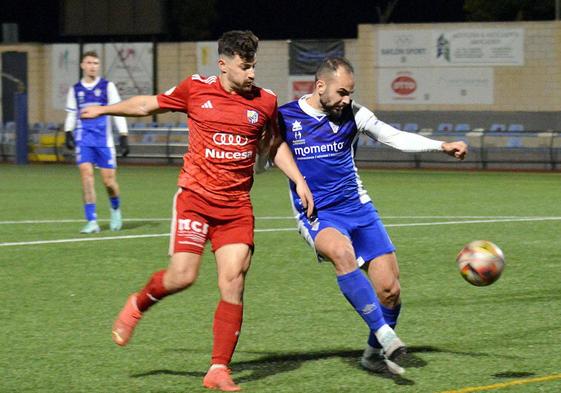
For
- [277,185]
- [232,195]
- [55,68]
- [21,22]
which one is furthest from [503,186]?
[21,22]

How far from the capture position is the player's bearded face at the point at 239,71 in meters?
7.17

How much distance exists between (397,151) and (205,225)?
88.7ft

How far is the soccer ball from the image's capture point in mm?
7551

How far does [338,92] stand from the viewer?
7.52 metres

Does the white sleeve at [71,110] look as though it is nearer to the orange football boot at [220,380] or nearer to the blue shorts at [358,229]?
the blue shorts at [358,229]

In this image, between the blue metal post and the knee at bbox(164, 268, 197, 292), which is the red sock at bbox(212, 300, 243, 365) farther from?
the blue metal post

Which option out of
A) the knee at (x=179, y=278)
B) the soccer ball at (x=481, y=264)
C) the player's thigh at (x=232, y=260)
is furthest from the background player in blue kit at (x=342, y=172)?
the knee at (x=179, y=278)

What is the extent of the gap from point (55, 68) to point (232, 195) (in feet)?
130

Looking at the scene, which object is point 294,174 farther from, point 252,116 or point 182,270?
point 182,270

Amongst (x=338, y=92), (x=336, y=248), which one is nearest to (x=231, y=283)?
(x=336, y=248)

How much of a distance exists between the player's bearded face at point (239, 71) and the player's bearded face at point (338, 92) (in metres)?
0.54

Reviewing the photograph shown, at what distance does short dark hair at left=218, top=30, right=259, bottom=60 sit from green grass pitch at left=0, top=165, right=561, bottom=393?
74.2 inches

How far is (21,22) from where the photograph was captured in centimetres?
6450

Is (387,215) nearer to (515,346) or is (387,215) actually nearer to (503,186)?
(503,186)
